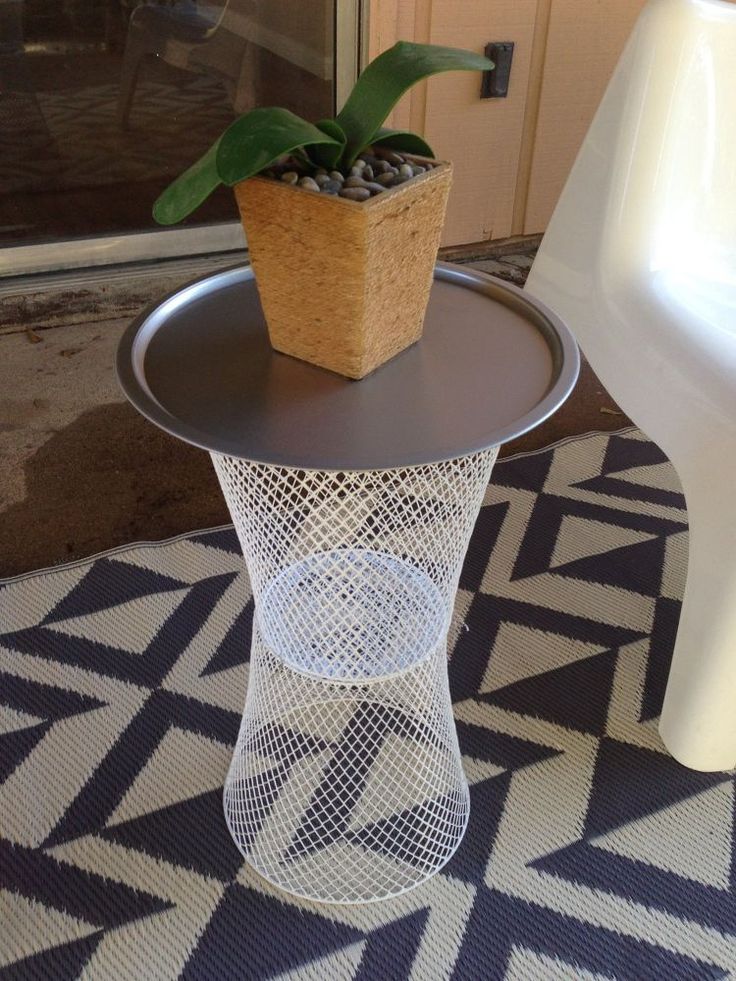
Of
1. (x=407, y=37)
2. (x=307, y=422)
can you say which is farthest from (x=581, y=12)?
(x=307, y=422)

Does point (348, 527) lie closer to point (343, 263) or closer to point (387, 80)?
point (343, 263)

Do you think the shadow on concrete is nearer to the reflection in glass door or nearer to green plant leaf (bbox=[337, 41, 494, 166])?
the reflection in glass door

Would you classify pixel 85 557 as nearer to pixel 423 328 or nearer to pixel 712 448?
pixel 423 328

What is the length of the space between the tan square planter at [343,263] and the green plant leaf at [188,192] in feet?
0.09

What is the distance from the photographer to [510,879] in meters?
0.97

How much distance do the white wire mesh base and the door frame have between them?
3.90 ft

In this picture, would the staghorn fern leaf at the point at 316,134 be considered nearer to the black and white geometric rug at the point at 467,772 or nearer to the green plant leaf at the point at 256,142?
the green plant leaf at the point at 256,142

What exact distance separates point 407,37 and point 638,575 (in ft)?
3.97

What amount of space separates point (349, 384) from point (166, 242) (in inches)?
54.1

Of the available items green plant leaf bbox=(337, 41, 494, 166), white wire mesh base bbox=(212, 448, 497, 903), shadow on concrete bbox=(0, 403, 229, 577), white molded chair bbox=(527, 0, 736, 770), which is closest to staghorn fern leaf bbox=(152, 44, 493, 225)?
green plant leaf bbox=(337, 41, 494, 166)

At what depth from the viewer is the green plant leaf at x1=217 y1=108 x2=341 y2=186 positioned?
700mm

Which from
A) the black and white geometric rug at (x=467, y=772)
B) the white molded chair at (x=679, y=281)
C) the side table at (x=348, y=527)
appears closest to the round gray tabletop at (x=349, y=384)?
the side table at (x=348, y=527)

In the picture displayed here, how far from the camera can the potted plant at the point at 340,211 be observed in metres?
0.72

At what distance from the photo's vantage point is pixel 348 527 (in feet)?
3.23
